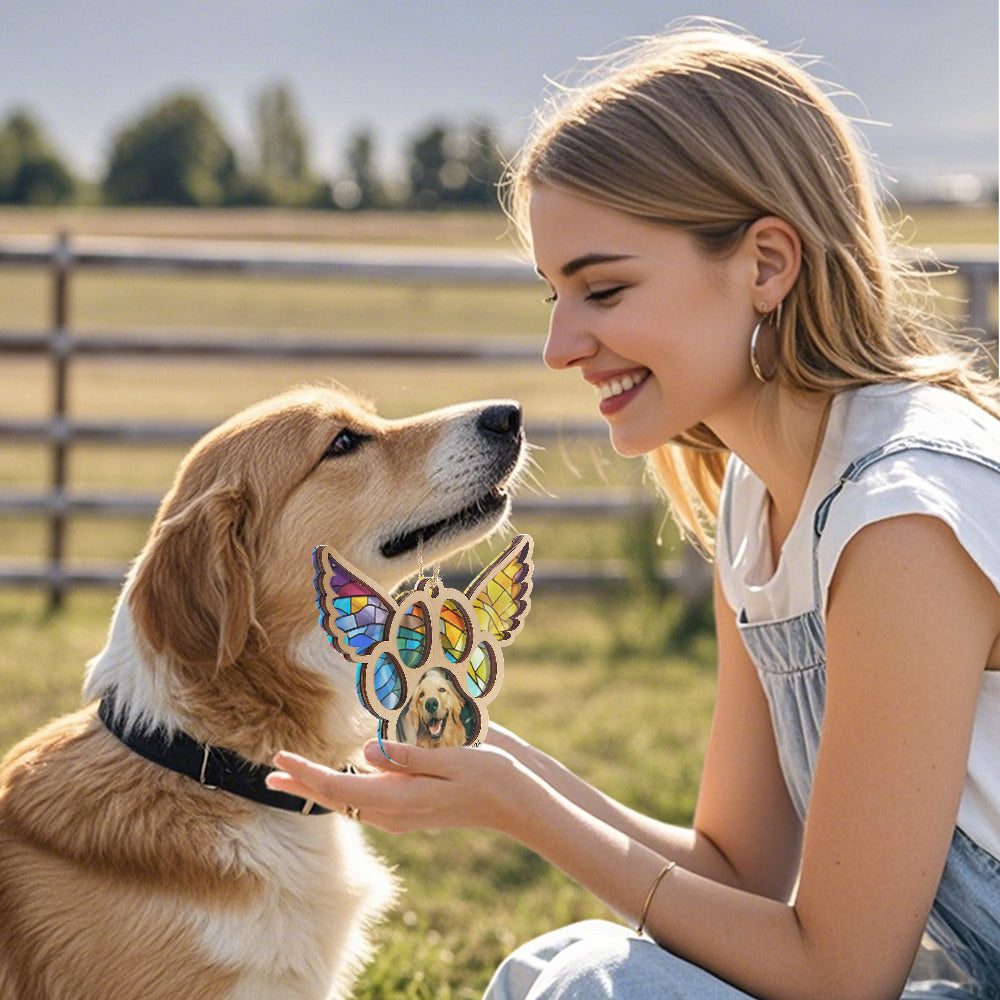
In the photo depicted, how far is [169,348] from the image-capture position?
7340 millimetres

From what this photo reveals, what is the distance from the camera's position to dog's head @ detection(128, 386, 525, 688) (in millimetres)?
2375

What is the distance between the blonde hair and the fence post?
17.8ft

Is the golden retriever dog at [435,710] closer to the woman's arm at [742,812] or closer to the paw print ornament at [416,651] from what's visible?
the paw print ornament at [416,651]

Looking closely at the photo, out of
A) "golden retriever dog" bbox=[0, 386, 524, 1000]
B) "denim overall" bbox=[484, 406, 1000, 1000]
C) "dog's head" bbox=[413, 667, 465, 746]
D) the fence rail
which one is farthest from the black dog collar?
the fence rail

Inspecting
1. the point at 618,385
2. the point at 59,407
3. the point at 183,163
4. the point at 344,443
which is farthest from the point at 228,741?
the point at 183,163

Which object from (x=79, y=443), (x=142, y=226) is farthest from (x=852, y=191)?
(x=142, y=226)

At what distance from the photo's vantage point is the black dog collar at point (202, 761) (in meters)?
2.34

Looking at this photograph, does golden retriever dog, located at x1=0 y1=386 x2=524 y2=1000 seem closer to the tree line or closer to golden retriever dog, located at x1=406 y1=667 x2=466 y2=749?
golden retriever dog, located at x1=406 y1=667 x2=466 y2=749

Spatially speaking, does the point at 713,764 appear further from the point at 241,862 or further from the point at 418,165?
the point at 418,165

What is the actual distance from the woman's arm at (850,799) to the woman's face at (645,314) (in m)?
0.41

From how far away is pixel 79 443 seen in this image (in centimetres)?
721

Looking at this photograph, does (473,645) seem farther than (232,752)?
No

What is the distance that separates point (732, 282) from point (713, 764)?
1.02 m

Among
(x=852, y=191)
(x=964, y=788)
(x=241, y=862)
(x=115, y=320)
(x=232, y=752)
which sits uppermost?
(x=852, y=191)
